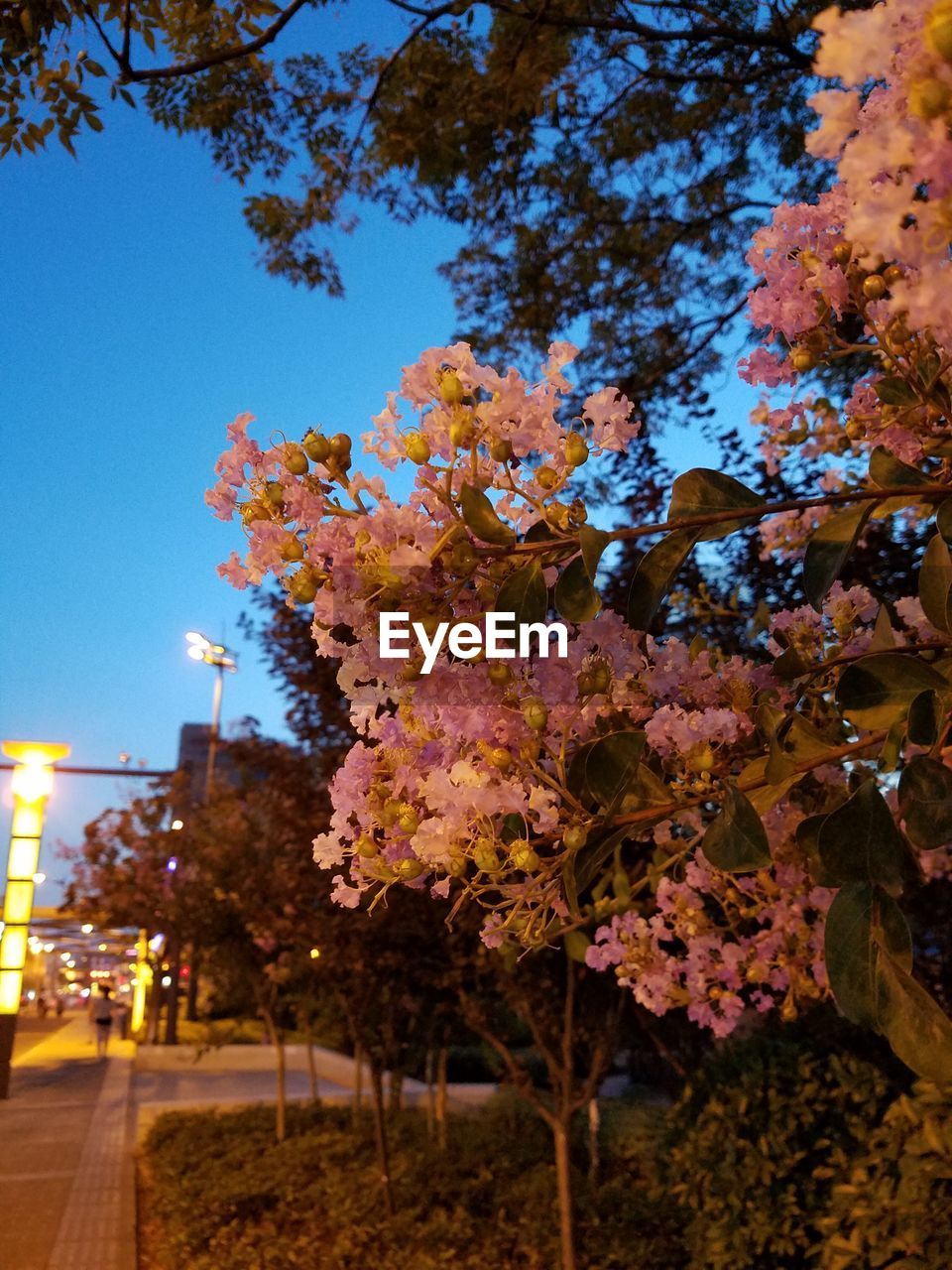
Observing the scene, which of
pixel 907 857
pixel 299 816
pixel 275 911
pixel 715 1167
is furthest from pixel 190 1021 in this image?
pixel 907 857

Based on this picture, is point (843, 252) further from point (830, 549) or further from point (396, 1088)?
point (396, 1088)

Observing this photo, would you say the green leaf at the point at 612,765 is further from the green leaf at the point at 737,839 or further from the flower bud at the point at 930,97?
the flower bud at the point at 930,97

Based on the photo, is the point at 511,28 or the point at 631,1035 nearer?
the point at 511,28

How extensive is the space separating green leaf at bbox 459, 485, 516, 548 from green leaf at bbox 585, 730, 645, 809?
0.25 m

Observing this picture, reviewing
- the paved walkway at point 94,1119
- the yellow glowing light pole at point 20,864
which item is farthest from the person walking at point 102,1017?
the yellow glowing light pole at point 20,864

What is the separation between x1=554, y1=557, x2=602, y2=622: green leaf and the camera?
113 centimetres

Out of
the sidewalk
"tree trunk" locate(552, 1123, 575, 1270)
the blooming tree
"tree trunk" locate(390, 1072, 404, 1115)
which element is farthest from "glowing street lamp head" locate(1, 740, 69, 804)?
the blooming tree

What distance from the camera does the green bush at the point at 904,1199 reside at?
2.78m

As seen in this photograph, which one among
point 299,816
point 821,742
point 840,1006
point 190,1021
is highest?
point 299,816

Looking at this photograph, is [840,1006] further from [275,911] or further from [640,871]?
[275,911]

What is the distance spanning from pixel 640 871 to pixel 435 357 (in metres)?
2.93

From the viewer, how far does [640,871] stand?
12.4ft

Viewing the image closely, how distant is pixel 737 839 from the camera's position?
3.68ft

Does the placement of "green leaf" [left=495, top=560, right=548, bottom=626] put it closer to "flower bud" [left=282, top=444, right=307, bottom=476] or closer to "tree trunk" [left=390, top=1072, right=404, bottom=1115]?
"flower bud" [left=282, top=444, right=307, bottom=476]
